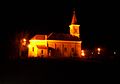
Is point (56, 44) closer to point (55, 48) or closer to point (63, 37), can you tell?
point (55, 48)

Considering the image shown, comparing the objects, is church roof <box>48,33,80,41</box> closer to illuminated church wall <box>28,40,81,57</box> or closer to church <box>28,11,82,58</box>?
church <box>28,11,82,58</box>

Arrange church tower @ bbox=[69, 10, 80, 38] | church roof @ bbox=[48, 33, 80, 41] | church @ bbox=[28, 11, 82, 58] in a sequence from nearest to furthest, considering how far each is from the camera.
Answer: church @ bbox=[28, 11, 82, 58], church roof @ bbox=[48, 33, 80, 41], church tower @ bbox=[69, 10, 80, 38]

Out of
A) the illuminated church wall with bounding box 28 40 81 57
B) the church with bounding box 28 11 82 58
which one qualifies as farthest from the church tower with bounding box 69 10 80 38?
the illuminated church wall with bounding box 28 40 81 57

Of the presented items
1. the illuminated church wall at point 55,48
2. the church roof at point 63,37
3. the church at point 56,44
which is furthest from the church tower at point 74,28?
the illuminated church wall at point 55,48

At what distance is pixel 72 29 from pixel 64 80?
200 feet

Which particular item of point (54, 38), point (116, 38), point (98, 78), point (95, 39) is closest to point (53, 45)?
point (54, 38)

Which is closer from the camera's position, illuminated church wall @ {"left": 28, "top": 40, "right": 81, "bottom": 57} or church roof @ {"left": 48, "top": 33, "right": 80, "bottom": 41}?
illuminated church wall @ {"left": 28, "top": 40, "right": 81, "bottom": 57}

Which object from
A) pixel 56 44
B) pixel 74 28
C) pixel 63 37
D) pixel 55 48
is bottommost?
pixel 55 48

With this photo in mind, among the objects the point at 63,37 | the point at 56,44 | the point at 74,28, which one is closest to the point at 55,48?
the point at 56,44

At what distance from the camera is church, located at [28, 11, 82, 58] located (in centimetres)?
7306

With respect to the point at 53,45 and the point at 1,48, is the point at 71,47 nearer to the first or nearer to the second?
the point at 53,45

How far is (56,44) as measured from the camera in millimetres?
77062

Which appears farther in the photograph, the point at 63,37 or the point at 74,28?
the point at 74,28

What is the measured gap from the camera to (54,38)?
77.3m
